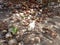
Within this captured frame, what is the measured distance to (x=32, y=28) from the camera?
12.1 ft

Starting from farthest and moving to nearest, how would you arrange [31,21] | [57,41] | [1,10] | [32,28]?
[1,10] → [31,21] → [32,28] → [57,41]

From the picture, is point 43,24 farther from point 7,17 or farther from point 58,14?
point 7,17

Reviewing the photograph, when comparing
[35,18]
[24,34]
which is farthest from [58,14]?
[24,34]

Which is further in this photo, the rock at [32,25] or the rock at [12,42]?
the rock at [32,25]

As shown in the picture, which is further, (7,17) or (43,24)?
(7,17)

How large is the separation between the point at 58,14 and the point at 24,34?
4.27ft

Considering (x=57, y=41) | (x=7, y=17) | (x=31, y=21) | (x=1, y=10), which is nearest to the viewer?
(x=57, y=41)

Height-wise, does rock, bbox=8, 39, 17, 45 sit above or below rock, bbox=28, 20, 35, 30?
below

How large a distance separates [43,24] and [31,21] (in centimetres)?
29

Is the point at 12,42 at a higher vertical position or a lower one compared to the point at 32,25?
lower

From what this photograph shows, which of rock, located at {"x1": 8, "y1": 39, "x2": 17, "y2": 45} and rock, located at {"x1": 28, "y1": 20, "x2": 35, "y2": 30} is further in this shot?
rock, located at {"x1": 28, "y1": 20, "x2": 35, "y2": 30}

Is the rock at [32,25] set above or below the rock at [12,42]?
above

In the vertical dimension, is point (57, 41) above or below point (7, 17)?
below

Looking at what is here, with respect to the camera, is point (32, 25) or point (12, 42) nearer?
point (12, 42)
